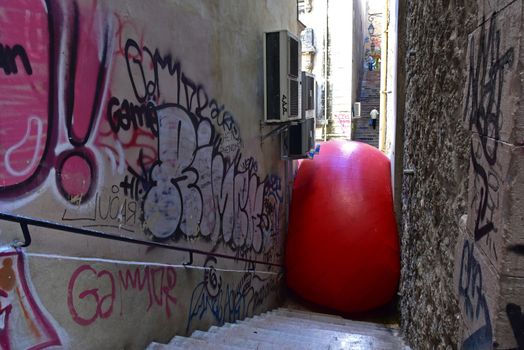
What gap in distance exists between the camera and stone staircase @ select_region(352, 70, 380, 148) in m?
15.6

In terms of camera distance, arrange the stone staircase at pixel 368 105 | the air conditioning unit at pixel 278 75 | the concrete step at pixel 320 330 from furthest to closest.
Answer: the stone staircase at pixel 368 105 → the air conditioning unit at pixel 278 75 → the concrete step at pixel 320 330

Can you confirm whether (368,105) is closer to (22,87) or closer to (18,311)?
(22,87)

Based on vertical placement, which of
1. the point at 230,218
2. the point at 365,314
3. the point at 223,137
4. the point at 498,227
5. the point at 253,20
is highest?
the point at 253,20

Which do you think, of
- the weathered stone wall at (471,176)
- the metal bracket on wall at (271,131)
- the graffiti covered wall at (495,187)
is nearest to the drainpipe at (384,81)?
the metal bracket on wall at (271,131)

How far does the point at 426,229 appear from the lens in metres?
3.87

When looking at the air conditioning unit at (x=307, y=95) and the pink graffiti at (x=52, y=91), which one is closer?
the pink graffiti at (x=52, y=91)

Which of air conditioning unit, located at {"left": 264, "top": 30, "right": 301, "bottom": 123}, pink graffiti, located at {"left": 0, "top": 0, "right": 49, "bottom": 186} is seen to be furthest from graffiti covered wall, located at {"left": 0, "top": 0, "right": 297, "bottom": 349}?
air conditioning unit, located at {"left": 264, "top": 30, "right": 301, "bottom": 123}

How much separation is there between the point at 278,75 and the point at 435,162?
2.69 metres

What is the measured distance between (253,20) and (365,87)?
1399 cm

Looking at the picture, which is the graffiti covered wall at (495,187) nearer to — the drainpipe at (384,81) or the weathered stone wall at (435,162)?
the weathered stone wall at (435,162)

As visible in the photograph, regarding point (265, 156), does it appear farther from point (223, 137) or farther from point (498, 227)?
point (498, 227)

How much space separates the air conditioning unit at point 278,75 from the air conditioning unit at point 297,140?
925 millimetres

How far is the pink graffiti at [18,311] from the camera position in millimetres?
1889

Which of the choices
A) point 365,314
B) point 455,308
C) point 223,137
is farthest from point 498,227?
point 365,314
